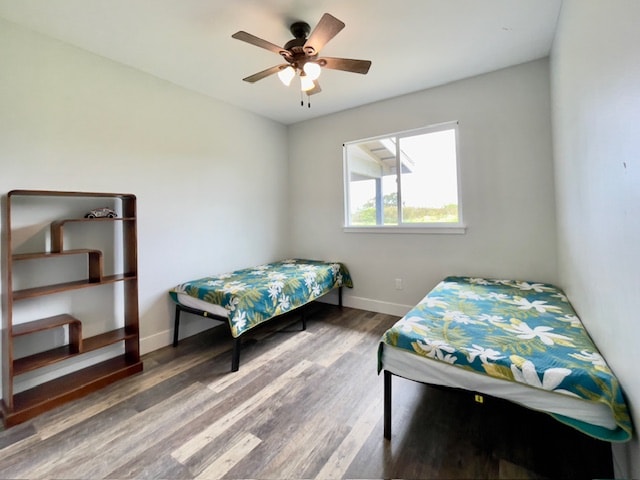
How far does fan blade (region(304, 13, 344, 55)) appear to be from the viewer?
5.11ft

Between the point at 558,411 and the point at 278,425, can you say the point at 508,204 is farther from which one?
the point at 278,425

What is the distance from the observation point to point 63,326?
211 cm

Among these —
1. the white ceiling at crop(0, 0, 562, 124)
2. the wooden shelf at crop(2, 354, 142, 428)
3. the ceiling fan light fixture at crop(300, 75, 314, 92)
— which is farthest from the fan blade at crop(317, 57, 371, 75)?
the wooden shelf at crop(2, 354, 142, 428)

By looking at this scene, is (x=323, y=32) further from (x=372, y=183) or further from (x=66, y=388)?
(x=66, y=388)

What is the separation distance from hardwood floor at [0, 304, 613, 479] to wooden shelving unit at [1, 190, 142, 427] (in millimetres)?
107

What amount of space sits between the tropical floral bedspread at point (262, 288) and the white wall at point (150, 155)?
0.35 m

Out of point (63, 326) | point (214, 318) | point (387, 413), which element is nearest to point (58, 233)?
point (63, 326)

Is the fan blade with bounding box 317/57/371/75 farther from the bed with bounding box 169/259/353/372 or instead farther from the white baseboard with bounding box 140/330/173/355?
the white baseboard with bounding box 140/330/173/355

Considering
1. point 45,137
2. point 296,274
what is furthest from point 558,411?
point 45,137

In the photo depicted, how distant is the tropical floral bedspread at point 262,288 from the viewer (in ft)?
7.47

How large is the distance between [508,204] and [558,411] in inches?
80.5

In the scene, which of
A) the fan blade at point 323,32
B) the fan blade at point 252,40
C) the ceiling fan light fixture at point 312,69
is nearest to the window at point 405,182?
the ceiling fan light fixture at point 312,69

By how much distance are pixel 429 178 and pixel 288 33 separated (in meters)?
2.00

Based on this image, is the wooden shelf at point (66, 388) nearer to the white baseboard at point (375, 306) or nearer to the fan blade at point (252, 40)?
the white baseboard at point (375, 306)
